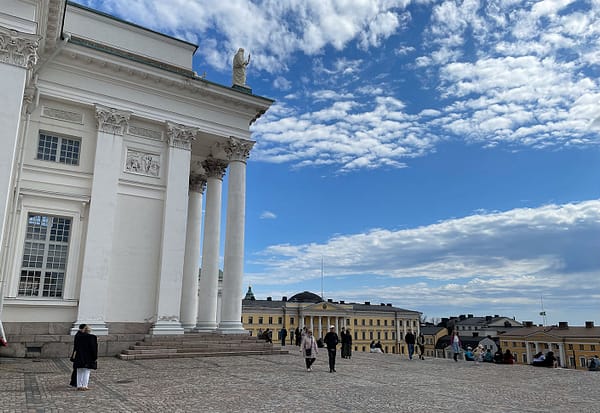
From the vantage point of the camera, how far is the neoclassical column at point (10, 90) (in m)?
16.6

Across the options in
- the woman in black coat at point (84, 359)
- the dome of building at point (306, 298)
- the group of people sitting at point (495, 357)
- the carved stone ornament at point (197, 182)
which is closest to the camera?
the woman in black coat at point (84, 359)

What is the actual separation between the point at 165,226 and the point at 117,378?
10.3 metres

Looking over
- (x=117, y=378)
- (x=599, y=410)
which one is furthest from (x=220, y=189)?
(x=599, y=410)

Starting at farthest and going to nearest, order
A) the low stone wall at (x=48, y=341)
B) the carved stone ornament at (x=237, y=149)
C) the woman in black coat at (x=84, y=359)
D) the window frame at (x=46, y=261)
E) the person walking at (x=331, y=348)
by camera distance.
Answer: the carved stone ornament at (x=237, y=149) → the window frame at (x=46, y=261) → the low stone wall at (x=48, y=341) → the person walking at (x=331, y=348) → the woman in black coat at (x=84, y=359)

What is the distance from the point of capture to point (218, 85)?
24.9 metres

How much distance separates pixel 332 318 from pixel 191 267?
297 feet

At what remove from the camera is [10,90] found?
682 inches

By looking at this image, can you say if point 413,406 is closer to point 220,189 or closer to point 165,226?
point 165,226

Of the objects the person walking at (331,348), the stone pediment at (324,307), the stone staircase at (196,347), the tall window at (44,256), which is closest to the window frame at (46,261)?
the tall window at (44,256)

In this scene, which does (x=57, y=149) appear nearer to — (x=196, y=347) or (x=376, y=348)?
(x=196, y=347)

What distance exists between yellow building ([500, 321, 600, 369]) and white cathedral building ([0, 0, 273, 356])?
245 feet

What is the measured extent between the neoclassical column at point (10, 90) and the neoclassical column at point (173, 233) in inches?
273

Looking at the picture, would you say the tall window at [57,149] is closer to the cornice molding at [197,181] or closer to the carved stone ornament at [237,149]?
the carved stone ornament at [237,149]

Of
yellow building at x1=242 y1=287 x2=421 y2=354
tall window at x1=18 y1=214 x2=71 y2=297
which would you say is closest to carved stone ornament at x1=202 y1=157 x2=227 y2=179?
tall window at x1=18 y1=214 x2=71 y2=297
